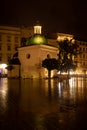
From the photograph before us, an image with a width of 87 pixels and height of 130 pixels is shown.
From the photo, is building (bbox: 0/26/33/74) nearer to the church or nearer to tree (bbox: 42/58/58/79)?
the church

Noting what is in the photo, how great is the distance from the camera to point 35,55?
203 ft

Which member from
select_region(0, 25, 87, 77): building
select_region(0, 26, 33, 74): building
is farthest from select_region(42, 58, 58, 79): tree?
select_region(0, 26, 33, 74): building

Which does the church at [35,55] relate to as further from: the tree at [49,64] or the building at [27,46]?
the tree at [49,64]

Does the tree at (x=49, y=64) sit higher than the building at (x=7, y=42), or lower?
lower

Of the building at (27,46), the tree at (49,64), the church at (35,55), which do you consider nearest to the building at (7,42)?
the building at (27,46)

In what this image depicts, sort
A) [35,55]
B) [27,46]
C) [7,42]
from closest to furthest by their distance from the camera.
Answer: [35,55] < [27,46] < [7,42]

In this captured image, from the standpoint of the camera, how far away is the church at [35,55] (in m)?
60.8

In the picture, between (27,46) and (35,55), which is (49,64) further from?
(27,46)

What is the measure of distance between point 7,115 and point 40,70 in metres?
50.7

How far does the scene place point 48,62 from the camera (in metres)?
56.5

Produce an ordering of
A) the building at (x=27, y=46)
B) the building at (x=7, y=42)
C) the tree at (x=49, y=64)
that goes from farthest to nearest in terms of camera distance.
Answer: the building at (x=7, y=42), the building at (x=27, y=46), the tree at (x=49, y=64)

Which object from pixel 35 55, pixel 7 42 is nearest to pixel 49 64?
pixel 35 55

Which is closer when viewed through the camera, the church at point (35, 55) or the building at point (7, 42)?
the church at point (35, 55)

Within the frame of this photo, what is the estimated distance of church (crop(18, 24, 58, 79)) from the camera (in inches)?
2393
